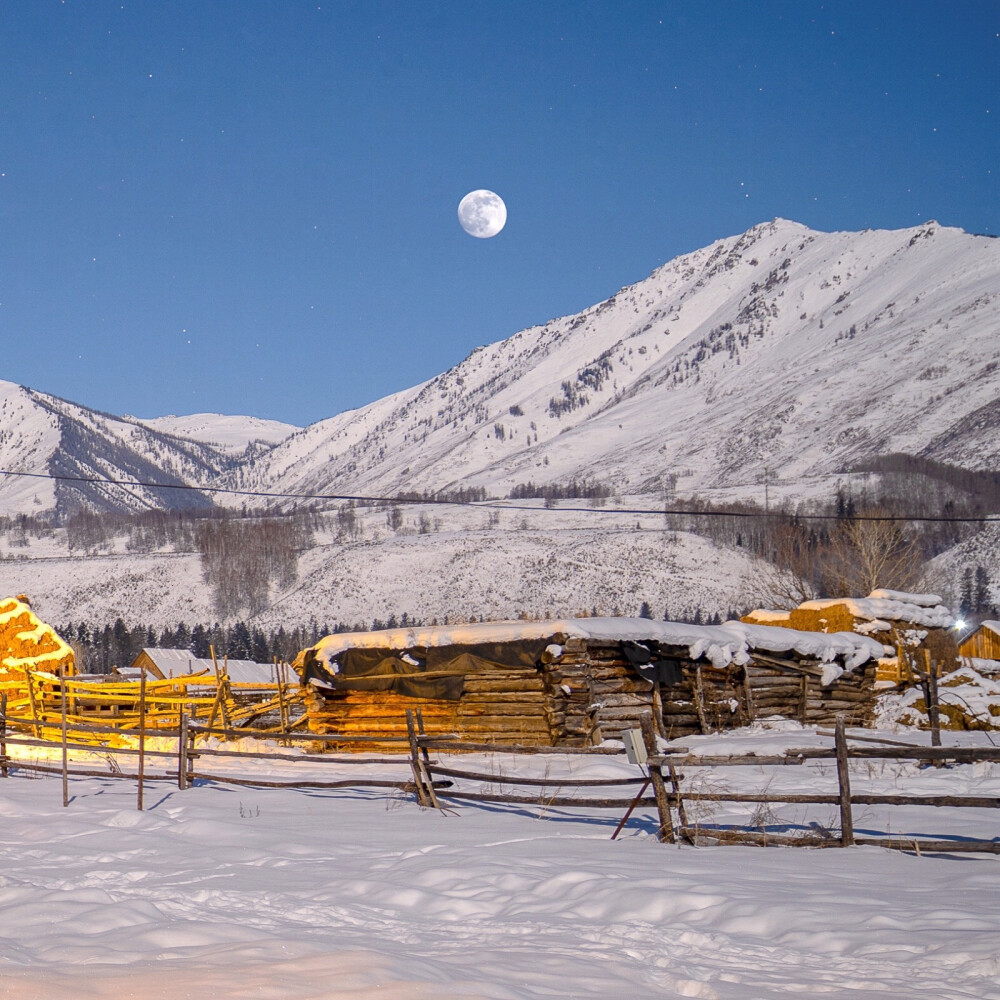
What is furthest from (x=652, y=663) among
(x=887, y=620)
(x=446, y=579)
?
(x=446, y=579)

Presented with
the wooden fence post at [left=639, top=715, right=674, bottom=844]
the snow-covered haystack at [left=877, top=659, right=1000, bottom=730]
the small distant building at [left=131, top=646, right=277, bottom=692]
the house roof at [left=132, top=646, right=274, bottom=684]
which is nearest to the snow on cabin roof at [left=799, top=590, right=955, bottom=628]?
the snow-covered haystack at [left=877, top=659, right=1000, bottom=730]

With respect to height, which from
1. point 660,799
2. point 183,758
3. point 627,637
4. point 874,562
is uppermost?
point 874,562

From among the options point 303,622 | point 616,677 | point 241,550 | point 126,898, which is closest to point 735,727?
point 616,677

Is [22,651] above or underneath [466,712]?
above

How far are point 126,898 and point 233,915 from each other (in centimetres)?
110

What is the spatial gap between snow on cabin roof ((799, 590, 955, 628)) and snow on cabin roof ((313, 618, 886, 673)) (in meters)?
7.73

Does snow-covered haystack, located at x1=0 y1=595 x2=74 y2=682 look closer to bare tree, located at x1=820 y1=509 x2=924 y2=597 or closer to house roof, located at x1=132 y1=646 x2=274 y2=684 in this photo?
bare tree, located at x1=820 y1=509 x2=924 y2=597

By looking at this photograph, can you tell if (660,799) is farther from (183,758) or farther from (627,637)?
(627,637)

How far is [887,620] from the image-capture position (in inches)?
1428

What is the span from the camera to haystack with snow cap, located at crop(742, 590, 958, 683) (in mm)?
35500

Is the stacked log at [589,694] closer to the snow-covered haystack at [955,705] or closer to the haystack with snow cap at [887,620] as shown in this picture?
the snow-covered haystack at [955,705]

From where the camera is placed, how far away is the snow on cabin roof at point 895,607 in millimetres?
35719

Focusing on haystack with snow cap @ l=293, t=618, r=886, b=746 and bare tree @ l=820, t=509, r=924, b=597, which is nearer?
haystack with snow cap @ l=293, t=618, r=886, b=746

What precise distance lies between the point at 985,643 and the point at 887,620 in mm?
28788
